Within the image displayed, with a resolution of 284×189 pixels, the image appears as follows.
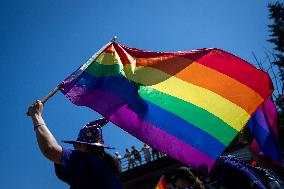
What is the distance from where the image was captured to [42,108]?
3.01 metres

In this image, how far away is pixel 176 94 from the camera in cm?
467

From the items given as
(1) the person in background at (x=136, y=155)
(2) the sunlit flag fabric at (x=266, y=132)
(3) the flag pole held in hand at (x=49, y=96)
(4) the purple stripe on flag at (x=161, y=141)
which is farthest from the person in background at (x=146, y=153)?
(3) the flag pole held in hand at (x=49, y=96)

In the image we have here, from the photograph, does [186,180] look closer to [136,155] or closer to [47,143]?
[47,143]

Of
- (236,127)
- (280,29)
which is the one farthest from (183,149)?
(280,29)

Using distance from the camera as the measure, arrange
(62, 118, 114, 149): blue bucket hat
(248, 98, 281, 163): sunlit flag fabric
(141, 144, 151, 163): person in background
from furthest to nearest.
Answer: (141, 144, 151, 163): person in background < (248, 98, 281, 163): sunlit flag fabric < (62, 118, 114, 149): blue bucket hat

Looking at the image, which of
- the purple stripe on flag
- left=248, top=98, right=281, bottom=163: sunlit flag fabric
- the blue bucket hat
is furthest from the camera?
left=248, top=98, right=281, bottom=163: sunlit flag fabric

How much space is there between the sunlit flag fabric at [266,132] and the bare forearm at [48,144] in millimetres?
3460

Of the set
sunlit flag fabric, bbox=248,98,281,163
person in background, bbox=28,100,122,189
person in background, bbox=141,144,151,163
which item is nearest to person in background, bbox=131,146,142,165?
person in background, bbox=141,144,151,163

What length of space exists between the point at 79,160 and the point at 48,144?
29 centimetres

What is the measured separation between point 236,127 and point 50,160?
2.55 metres

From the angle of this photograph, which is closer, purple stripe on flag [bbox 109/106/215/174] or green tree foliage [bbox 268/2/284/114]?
purple stripe on flag [bbox 109/106/215/174]

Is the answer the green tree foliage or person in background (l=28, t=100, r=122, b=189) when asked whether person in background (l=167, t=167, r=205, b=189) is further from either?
the green tree foliage

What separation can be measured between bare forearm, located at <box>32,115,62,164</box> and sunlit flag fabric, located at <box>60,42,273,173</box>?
50.9 inches

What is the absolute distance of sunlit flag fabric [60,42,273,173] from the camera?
4.13m
